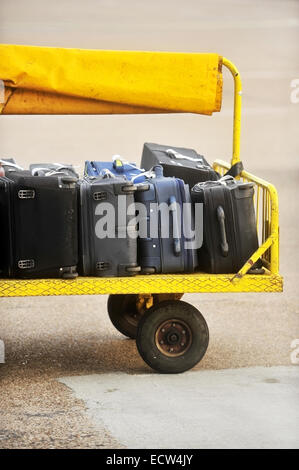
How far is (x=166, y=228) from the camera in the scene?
5457 mm

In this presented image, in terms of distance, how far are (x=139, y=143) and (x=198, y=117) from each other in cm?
175

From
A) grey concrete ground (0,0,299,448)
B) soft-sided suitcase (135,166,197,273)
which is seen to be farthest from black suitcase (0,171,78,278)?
grey concrete ground (0,0,299,448)

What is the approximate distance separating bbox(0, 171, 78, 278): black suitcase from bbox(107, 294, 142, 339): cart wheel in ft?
3.95

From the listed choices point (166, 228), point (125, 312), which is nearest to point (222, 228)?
point (166, 228)

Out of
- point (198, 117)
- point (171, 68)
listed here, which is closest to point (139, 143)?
point (198, 117)

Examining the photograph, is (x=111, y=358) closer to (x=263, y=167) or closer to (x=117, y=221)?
(x=117, y=221)

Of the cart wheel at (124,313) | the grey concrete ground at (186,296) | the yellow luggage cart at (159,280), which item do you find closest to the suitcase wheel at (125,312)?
the cart wheel at (124,313)

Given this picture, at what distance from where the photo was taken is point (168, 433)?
168 inches

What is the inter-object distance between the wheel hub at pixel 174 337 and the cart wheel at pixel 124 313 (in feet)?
3.17

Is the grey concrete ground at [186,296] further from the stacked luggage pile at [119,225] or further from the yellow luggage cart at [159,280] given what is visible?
the stacked luggage pile at [119,225]

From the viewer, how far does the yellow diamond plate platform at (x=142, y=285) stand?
523 cm

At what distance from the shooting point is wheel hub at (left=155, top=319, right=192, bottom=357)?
5.49m

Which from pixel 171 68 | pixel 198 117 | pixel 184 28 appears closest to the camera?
pixel 171 68
